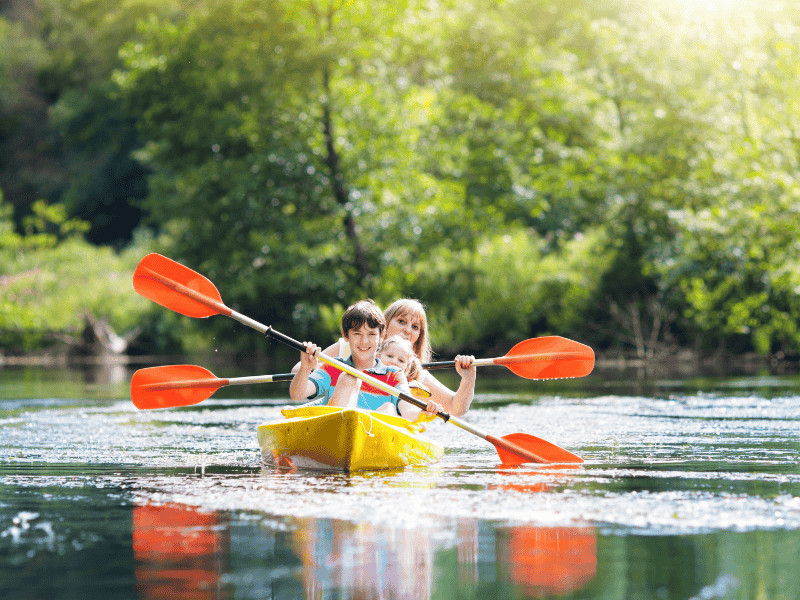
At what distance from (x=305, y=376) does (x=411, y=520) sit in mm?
2007

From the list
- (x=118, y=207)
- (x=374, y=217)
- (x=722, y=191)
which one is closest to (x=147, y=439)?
(x=722, y=191)

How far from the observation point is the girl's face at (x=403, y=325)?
23.5 ft

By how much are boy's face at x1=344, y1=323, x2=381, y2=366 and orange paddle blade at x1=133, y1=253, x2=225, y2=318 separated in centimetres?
97

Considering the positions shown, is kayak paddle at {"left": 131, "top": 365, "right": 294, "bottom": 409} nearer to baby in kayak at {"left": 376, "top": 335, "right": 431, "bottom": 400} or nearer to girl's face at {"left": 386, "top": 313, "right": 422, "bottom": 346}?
baby in kayak at {"left": 376, "top": 335, "right": 431, "bottom": 400}

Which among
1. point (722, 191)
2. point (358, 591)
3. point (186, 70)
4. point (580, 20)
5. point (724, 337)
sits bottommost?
point (358, 591)

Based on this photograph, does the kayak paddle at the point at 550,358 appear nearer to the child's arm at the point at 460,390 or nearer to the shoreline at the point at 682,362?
the child's arm at the point at 460,390

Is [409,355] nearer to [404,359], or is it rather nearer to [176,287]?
[404,359]

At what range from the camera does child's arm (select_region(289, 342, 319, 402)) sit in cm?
609

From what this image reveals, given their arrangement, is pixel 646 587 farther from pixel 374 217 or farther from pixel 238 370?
pixel 374 217

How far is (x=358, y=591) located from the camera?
330 cm

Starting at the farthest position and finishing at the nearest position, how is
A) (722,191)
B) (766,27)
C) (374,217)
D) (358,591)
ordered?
(374,217), (766,27), (722,191), (358,591)

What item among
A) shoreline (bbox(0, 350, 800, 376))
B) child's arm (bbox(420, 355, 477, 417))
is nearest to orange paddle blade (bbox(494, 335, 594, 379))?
child's arm (bbox(420, 355, 477, 417))

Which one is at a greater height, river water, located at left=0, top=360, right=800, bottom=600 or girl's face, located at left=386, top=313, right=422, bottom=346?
girl's face, located at left=386, top=313, right=422, bottom=346

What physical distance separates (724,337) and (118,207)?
2740cm
